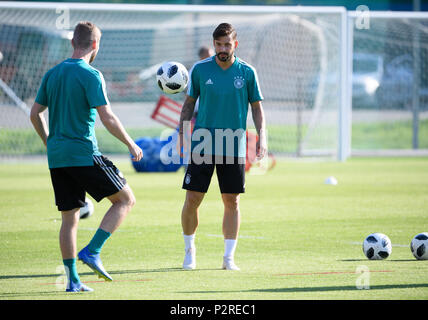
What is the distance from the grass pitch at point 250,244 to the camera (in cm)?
666

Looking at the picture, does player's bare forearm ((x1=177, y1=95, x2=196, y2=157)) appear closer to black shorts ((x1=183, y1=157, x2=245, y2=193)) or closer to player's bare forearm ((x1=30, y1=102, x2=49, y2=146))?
black shorts ((x1=183, y1=157, x2=245, y2=193))

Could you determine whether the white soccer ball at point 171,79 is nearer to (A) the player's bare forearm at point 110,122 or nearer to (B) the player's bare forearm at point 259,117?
(B) the player's bare forearm at point 259,117

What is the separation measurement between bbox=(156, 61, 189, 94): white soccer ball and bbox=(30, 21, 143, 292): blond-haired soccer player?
2377 millimetres

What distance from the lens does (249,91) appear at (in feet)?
25.8

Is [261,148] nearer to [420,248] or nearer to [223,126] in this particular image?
[223,126]

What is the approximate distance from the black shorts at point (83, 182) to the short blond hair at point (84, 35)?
36.9 inches

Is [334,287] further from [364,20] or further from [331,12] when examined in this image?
[364,20]

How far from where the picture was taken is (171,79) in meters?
9.12

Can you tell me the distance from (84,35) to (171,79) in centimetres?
258

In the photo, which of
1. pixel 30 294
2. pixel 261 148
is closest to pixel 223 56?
pixel 261 148

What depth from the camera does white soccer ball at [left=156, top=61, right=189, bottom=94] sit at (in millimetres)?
9078

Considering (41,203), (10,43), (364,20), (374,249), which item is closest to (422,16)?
(364,20)

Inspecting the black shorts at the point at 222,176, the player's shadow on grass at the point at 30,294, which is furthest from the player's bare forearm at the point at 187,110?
the player's shadow on grass at the point at 30,294

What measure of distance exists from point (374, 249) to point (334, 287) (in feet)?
5.47
